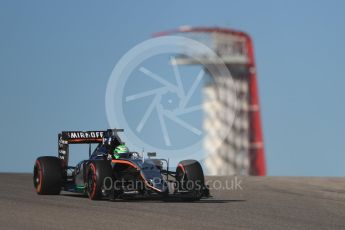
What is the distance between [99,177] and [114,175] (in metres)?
1.13

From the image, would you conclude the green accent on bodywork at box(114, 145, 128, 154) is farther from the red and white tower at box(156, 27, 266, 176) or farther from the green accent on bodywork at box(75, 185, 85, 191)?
the red and white tower at box(156, 27, 266, 176)

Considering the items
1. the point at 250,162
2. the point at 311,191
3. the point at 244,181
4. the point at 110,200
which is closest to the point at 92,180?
the point at 110,200

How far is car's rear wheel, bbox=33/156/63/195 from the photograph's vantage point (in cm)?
2309

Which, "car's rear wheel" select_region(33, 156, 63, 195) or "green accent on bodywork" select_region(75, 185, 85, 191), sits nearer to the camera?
"green accent on bodywork" select_region(75, 185, 85, 191)

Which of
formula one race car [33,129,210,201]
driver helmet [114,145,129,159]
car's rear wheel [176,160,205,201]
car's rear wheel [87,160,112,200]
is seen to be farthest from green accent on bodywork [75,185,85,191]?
car's rear wheel [176,160,205,201]

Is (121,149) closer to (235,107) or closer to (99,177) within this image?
(99,177)

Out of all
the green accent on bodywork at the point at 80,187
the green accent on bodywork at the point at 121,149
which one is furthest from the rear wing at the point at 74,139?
the green accent on bodywork at the point at 80,187

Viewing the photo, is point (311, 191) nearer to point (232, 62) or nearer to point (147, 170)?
point (147, 170)

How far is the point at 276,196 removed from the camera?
2541cm

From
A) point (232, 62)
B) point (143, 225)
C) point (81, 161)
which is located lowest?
point (143, 225)

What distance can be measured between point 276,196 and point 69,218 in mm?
10126

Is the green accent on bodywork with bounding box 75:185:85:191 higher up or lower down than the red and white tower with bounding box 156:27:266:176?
lower down

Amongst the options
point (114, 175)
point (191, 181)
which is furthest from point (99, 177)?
point (191, 181)

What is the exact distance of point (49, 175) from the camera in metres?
23.1
